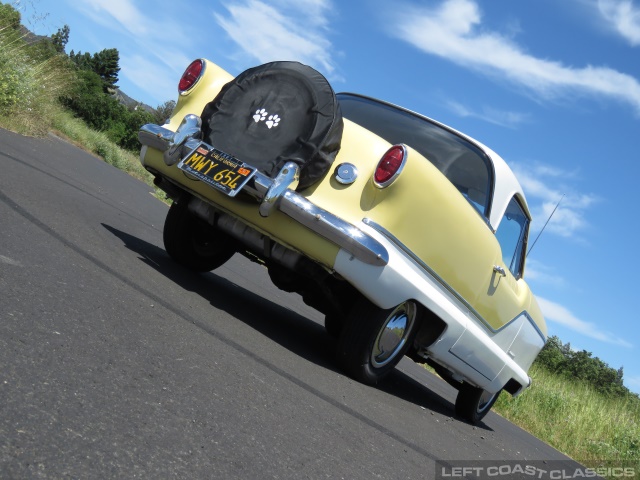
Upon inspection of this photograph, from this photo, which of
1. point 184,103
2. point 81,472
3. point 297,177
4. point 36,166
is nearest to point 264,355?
point 297,177

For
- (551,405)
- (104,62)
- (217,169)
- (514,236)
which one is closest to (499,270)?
(514,236)

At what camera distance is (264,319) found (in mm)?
5707

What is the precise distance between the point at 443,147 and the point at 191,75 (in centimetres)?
171

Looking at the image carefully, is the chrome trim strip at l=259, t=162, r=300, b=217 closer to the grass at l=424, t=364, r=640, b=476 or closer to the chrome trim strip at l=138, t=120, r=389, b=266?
the chrome trim strip at l=138, t=120, r=389, b=266

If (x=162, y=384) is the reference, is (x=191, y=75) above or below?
above

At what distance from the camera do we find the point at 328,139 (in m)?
4.55

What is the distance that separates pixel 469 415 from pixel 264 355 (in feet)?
7.83

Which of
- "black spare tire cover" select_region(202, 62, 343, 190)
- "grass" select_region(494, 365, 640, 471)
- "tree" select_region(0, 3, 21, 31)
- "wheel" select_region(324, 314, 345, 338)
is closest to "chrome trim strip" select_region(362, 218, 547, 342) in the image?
"black spare tire cover" select_region(202, 62, 343, 190)

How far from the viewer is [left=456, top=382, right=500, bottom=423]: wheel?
6.03m

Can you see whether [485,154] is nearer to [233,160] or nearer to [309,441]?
[233,160]

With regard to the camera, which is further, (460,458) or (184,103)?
(184,103)

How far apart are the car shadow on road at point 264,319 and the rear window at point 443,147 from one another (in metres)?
1.41

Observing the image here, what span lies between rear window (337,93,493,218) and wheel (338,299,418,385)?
0.89m

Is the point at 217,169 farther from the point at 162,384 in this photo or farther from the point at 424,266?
the point at 162,384
